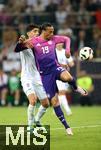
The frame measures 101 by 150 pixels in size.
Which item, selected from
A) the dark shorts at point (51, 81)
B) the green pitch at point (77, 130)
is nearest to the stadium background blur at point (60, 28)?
the green pitch at point (77, 130)

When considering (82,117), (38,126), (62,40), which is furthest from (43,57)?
(82,117)

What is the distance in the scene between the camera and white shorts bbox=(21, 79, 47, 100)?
50.2ft

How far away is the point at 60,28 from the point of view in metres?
28.3

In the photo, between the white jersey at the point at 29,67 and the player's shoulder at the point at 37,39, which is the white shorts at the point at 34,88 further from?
the player's shoulder at the point at 37,39

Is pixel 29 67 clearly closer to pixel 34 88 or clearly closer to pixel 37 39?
pixel 34 88

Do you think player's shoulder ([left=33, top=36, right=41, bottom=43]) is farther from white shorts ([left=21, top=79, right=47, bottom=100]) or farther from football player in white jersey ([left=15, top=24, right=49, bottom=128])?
white shorts ([left=21, top=79, right=47, bottom=100])

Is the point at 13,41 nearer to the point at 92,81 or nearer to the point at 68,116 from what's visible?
the point at 92,81

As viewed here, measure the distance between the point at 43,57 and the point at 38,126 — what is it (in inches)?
63.1

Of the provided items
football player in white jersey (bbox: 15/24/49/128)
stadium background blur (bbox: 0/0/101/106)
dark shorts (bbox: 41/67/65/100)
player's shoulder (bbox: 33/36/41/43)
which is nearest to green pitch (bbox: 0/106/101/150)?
football player in white jersey (bbox: 15/24/49/128)

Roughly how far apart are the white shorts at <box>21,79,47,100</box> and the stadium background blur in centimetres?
1198

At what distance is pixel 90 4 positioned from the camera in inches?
1129

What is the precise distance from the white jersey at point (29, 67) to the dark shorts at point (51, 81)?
0.50 m

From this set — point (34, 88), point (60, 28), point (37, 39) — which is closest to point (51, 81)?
point (34, 88)

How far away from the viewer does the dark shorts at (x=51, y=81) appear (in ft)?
49.1
